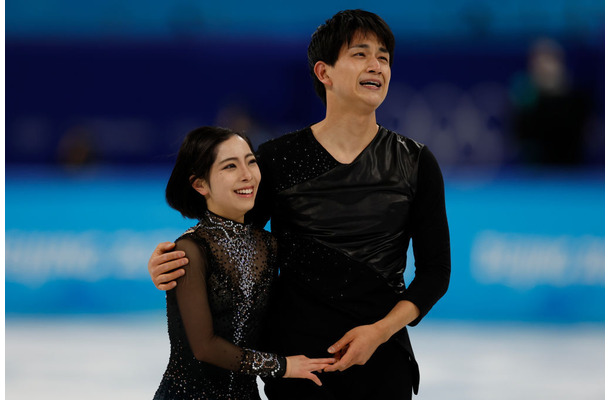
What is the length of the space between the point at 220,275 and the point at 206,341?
188mm

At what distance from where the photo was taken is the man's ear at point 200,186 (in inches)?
83.7

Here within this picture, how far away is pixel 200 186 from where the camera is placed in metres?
2.14

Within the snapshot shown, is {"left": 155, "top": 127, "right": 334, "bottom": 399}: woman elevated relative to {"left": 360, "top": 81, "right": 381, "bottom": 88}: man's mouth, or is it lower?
lower

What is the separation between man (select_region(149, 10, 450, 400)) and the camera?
2.15 m

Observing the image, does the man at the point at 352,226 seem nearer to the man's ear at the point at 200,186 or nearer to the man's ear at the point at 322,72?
the man's ear at the point at 322,72

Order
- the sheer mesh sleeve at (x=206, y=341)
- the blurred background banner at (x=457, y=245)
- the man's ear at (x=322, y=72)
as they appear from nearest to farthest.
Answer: the sheer mesh sleeve at (x=206, y=341) < the man's ear at (x=322, y=72) < the blurred background banner at (x=457, y=245)

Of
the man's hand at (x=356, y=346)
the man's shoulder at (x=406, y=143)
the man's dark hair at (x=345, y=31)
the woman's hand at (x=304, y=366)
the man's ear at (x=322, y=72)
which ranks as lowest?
the woman's hand at (x=304, y=366)

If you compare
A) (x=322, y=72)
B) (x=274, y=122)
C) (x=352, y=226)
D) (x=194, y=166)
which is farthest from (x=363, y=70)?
(x=274, y=122)

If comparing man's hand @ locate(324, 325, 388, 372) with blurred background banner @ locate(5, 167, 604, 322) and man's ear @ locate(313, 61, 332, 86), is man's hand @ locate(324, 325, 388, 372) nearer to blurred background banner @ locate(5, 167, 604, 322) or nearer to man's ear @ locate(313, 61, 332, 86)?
man's ear @ locate(313, 61, 332, 86)

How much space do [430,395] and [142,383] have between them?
1.48 meters

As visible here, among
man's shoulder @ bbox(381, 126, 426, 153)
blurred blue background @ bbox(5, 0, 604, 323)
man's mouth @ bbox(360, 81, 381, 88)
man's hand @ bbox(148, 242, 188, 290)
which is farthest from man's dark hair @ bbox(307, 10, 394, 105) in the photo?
blurred blue background @ bbox(5, 0, 604, 323)

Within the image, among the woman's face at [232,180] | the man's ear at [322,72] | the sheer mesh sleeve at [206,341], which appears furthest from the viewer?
the man's ear at [322,72]

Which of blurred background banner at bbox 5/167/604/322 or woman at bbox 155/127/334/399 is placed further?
blurred background banner at bbox 5/167/604/322

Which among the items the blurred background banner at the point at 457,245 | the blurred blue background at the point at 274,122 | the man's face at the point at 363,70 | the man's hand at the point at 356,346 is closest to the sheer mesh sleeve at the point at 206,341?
the man's hand at the point at 356,346
